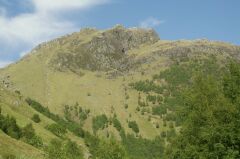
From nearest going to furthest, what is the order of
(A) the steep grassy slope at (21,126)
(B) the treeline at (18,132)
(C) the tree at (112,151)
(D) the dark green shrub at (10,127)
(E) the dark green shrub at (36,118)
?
(A) the steep grassy slope at (21,126) < (C) the tree at (112,151) < (B) the treeline at (18,132) < (D) the dark green shrub at (10,127) < (E) the dark green shrub at (36,118)

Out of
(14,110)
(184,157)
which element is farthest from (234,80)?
(14,110)

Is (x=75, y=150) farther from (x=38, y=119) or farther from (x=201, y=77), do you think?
(x=201, y=77)

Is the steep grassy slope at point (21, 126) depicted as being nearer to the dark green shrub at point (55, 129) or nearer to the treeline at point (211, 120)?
the dark green shrub at point (55, 129)

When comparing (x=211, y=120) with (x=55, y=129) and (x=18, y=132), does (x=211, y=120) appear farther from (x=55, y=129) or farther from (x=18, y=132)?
(x=55, y=129)

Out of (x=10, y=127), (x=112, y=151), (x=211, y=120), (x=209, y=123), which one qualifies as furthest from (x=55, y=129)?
(x=209, y=123)

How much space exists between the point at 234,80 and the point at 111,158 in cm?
5477

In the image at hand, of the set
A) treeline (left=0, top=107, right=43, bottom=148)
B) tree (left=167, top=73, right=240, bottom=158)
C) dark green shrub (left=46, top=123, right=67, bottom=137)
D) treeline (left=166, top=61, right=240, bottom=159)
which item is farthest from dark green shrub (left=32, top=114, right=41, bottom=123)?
tree (left=167, top=73, right=240, bottom=158)

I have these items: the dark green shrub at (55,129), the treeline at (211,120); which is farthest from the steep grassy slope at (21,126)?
the treeline at (211,120)

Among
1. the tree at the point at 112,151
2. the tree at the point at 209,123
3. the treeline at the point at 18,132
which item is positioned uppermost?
the tree at the point at 209,123

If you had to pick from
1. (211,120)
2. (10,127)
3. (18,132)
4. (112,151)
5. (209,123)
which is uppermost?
(211,120)

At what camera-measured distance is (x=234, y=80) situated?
62.0 m

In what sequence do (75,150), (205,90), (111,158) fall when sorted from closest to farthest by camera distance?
1. (205,90)
2. (111,158)
3. (75,150)

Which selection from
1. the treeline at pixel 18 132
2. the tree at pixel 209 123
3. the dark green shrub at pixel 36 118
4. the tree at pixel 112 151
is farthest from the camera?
the dark green shrub at pixel 36 118

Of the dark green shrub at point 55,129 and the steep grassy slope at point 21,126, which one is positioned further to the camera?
the dark green shrub at point 55,129
